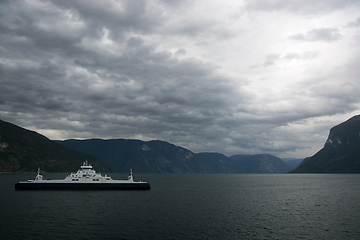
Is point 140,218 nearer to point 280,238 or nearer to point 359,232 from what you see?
point 280,238

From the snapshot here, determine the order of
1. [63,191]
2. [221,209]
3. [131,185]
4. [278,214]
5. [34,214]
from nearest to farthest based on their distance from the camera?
[34,214] < [278,214] < [221,209] < [63,191] < [131,185]

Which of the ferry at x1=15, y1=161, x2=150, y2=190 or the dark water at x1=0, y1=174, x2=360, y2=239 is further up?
the ferry at x1=15, y1=161, x2=150, y2=190

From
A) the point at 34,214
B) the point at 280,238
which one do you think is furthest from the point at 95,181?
the point at 280,238

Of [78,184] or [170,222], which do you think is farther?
[78,184]

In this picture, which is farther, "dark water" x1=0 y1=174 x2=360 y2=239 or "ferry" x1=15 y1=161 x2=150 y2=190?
"ferry" x1=15 y1=161 x2=150 y2=190

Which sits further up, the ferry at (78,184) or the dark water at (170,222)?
the ferry at (78,184)

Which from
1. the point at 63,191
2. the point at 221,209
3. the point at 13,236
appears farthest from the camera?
the point at 63,191

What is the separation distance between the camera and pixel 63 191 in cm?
11862

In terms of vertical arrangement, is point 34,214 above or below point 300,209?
above

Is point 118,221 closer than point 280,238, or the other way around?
point 280,238

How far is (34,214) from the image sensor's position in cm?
6569

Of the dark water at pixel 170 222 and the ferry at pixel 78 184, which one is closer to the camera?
the dark water at pixel 170 222

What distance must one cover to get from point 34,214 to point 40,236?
76.3 feet

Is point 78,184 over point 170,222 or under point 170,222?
over
